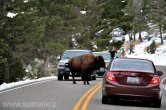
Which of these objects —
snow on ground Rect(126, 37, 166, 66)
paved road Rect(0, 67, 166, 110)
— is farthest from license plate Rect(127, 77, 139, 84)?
snow on ground Rect(126, 37, 166, 66)

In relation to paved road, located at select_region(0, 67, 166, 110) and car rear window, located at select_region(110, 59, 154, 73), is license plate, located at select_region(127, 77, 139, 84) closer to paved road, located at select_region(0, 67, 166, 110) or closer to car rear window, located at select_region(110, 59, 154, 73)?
car rear window, located at select_region(110, 59, 154, 73)

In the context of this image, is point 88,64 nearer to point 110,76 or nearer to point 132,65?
point 132,65

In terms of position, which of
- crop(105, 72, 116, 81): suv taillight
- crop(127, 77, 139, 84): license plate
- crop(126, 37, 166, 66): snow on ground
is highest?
crop(105, 72, 116, 81): suv taillight

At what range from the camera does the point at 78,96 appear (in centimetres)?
1759

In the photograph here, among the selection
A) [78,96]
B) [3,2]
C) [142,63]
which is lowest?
[78,96]

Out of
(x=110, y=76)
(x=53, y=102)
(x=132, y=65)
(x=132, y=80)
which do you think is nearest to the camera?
(x=132, y=80)

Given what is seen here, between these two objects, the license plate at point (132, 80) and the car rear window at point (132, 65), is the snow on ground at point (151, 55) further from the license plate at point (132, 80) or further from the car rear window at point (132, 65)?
the license plate at point (132, 80)

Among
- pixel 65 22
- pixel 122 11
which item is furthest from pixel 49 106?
pixel 122 11

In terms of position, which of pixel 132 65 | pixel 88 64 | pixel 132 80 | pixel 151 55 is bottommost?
pixel 151 55

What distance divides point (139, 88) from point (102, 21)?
2329 inches

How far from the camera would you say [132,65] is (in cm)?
1539

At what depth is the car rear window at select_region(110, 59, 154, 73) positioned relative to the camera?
49.4ft

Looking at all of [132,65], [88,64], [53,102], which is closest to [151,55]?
[88,64]

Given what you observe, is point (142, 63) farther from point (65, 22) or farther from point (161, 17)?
point (161, 17)
